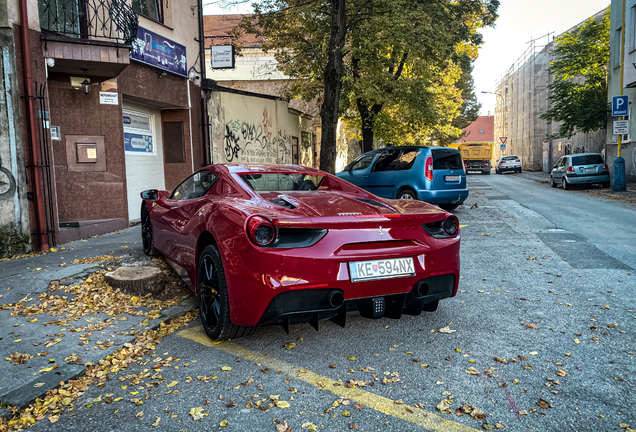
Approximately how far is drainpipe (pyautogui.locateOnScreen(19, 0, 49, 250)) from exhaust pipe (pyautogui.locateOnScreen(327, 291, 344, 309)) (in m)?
6.49

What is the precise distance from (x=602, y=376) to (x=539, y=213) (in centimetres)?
944

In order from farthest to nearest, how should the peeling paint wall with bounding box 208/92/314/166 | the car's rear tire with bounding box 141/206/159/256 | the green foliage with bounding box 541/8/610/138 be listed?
the green foliage with bounding box 541/8/610/138 < the peeling paint wall with bounding box 208/92/314/166 < the car's rear tire with bounding box 141/206/159/256

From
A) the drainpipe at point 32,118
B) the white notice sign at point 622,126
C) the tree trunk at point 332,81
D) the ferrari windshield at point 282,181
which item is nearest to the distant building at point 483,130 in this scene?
the white notice sign at point 622,126

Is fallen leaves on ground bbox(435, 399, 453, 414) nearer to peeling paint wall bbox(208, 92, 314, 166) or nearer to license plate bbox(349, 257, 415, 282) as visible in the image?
license plate bbox(349, 257, 415, 282)

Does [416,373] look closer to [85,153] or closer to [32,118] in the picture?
[32,118]

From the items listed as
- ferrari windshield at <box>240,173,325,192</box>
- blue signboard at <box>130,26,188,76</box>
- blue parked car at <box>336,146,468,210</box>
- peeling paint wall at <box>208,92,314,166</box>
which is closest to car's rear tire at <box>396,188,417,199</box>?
blue parked car at <box>336,146,468,210</box>

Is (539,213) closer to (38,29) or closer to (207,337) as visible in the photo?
(207,337)

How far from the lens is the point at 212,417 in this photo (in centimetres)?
268

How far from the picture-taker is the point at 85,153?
9859 mm

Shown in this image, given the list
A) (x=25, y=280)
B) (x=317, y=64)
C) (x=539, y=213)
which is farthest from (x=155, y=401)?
(x=317, y=64)

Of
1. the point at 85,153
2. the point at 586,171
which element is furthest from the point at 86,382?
the point at 586,171

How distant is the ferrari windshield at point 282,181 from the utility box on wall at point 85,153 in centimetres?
675

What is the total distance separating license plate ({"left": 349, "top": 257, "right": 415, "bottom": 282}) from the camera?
3.33 metres

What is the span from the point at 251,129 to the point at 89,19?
8229 millimetres
